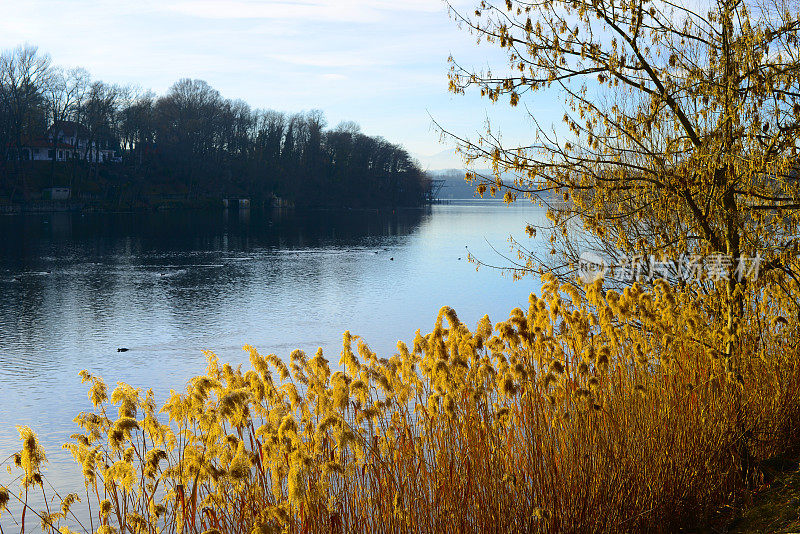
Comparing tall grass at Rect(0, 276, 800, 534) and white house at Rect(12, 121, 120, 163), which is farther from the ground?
white house at Rect(12, 121, 120, 163)

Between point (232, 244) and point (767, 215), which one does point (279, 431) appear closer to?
point (767, 215)

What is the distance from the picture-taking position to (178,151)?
9212cm

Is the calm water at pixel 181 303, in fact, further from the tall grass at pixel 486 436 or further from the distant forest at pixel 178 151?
the distant forest at pixel 178 151

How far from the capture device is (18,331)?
1697 centimetres

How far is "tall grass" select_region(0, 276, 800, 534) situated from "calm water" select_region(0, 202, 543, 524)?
5.11 m

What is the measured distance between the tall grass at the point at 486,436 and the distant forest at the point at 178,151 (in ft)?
238

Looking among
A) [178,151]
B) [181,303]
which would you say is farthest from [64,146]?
[181,303]

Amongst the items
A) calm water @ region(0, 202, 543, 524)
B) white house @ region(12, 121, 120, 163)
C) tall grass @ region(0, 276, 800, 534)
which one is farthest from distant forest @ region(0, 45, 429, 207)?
tall grass @ region(0, 276, 800, 534)

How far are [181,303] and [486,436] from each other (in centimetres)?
1779

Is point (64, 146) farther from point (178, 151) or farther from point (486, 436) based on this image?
point (486, 436)

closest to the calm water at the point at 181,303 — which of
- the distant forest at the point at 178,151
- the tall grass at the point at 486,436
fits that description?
the tall grass at the point at 486,436

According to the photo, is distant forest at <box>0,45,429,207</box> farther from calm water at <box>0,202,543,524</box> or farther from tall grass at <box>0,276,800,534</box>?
tall grass at <box>0,276,800,534</box>

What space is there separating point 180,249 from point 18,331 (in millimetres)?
21073

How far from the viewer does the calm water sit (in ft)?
42.9
